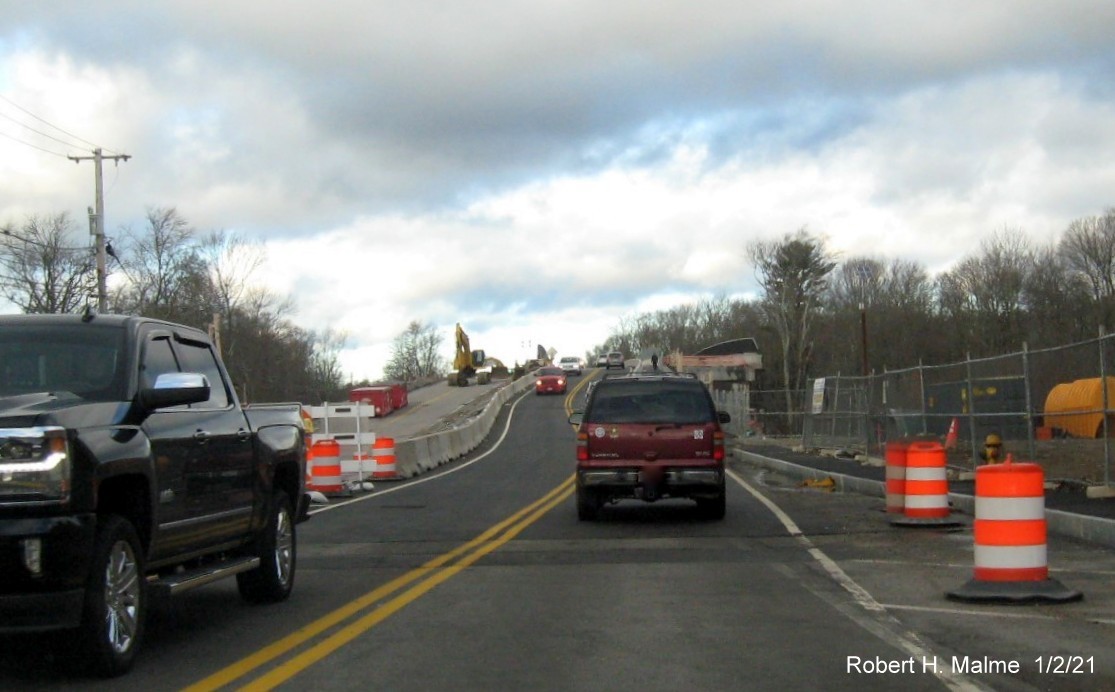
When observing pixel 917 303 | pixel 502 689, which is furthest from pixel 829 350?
pixel 502 689

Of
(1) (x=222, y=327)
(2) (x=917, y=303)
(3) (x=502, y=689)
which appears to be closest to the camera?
(3) (x=502, y=689)

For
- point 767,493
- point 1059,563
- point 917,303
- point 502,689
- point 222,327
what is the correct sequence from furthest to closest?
1. point 917,303
2. point 222,327
3. point 767,493
4. point 1059,563
5. point 502,689

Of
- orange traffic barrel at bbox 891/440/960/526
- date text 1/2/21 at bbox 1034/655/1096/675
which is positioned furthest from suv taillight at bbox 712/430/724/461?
date text 1/2/21 at bbox 1034/655/1096/675

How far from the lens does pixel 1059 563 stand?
11.6 metres

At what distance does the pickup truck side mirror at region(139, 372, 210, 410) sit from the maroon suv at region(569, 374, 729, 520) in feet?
30.8

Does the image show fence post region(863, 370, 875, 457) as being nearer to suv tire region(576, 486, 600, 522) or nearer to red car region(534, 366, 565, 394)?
suv tire region(576, 486, 600, 522)

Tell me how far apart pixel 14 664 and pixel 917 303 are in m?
87.6

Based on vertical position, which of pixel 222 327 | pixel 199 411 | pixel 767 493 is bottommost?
pixel 767 493

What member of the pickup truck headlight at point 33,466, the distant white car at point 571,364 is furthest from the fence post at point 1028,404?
the distant white car at point 571,364

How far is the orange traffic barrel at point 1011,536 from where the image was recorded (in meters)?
9.26

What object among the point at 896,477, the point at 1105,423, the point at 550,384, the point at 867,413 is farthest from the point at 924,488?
the point at 550,384

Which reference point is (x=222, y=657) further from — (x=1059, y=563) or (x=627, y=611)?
(x=1059, y=563)

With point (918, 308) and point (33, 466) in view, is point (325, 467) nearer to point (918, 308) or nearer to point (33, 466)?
point (33, 466)

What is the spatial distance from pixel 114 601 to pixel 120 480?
2.19ft
